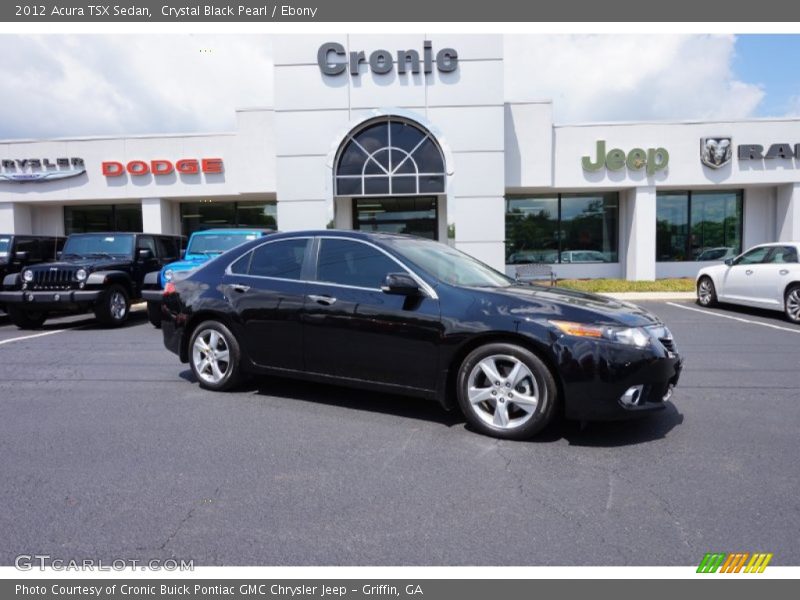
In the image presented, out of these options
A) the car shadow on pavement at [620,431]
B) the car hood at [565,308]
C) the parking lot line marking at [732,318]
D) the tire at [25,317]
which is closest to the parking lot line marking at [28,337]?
the tire at [25,317]

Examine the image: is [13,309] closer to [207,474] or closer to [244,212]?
[207,474]

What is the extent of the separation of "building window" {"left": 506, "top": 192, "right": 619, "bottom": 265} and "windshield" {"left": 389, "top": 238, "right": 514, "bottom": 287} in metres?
15.6

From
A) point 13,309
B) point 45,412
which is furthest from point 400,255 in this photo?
point 13,309

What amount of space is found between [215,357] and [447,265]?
8.26 ft

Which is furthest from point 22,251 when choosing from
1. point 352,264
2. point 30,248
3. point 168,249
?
point 352,264

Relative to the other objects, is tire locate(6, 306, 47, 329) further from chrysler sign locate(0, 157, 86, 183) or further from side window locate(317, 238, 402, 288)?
chrysler sign locate(0, 157, 86, 183)

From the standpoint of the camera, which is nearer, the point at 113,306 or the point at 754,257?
the point at 113,306

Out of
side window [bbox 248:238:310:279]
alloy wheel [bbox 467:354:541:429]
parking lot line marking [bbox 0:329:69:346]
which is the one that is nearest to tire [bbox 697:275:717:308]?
alloy wheel [bbox 467:354:541:429]

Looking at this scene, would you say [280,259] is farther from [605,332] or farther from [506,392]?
[605,332]

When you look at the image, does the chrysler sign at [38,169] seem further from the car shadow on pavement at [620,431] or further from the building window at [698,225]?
the building window at [698,225]

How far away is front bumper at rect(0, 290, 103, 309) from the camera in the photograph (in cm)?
1020

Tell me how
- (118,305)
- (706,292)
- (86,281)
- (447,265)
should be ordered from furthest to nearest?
1. (706,292)
2. (118,305)
3. (86,281)
4. (447,265)

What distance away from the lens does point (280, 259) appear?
556 centimetres

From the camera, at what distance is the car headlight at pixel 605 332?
→ 415 centimetres
